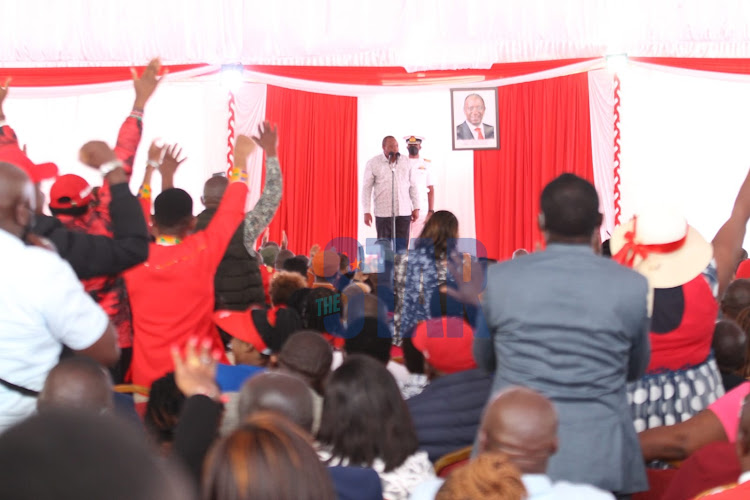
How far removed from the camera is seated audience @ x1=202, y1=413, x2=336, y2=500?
41.7 inches

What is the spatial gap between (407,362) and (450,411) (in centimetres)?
71

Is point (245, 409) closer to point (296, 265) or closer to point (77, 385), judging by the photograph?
point (77, 385)

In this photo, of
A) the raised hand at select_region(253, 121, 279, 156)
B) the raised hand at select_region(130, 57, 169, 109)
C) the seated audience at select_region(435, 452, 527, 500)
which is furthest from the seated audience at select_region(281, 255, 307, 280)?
the seated audience at select_region(435, 452, 527, 500)

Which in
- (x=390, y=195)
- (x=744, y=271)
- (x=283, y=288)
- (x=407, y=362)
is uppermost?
(x=390, y=195)

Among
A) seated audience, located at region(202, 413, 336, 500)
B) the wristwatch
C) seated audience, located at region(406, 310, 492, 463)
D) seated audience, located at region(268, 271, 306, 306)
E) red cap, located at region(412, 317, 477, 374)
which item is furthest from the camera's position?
seated audience, located at region(268, 271, 306, 306)

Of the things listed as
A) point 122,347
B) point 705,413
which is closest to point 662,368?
point 705,413

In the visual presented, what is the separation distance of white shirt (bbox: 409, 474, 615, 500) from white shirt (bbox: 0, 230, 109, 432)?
3.04ft

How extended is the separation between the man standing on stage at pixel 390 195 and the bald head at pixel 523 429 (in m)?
6.58

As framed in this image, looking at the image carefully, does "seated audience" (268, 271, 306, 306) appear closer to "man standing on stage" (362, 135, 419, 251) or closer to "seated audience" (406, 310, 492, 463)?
"seated audience" (406, 310, 492, 463)

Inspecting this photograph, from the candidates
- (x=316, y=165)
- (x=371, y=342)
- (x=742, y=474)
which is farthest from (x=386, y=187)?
(x=742, y=474)

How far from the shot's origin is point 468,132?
8.93 metres

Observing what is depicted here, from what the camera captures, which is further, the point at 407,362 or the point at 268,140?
the point at 268,140

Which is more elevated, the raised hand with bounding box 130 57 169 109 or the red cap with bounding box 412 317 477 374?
the raised hand with bounding box 130 57 169 109

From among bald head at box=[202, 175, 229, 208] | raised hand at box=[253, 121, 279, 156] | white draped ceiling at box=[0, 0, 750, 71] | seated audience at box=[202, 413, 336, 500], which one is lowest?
seated audience at box=[202, 413, 336, 500]
